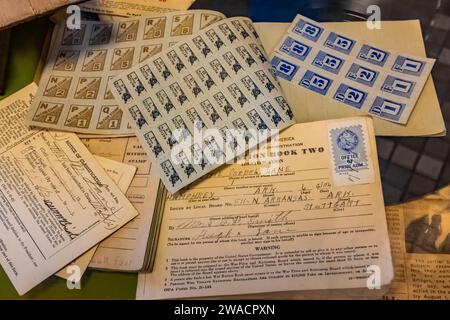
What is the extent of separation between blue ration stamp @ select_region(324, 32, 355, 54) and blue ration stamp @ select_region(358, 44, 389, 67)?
0.6 inches

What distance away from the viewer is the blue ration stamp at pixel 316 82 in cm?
62

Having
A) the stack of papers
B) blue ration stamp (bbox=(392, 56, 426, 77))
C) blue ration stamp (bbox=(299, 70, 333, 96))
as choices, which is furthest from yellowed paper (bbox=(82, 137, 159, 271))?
blue ration stamp (bbox=(392, 56, 426, 77))

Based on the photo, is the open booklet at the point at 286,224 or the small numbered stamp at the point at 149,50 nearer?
the open booklet at the point at 286,224

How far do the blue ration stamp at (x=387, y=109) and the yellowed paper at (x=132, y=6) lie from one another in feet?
0.88

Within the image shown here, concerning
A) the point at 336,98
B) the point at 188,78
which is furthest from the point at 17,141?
the point at 336,98

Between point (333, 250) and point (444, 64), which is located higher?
point (444, 64)

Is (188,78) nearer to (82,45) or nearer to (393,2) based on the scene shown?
(82,45)

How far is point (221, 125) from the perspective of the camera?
0.59m

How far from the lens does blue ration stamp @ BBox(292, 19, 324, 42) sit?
25.6 inches

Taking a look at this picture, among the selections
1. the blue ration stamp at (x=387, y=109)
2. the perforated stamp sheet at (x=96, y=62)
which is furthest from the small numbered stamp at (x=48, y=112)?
the blue ration stamp at (x=387, y=109)

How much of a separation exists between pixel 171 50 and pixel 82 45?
0.12 meters

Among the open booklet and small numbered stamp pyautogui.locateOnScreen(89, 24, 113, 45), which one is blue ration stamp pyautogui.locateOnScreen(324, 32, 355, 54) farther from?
small numbered stamp pyautogui.locateOnScreen(89, 24, 113, 45)

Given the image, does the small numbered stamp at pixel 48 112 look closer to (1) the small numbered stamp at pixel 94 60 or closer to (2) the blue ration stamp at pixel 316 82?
(1) the small numbered stamp at pixel 94 60

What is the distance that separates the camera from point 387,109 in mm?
596
